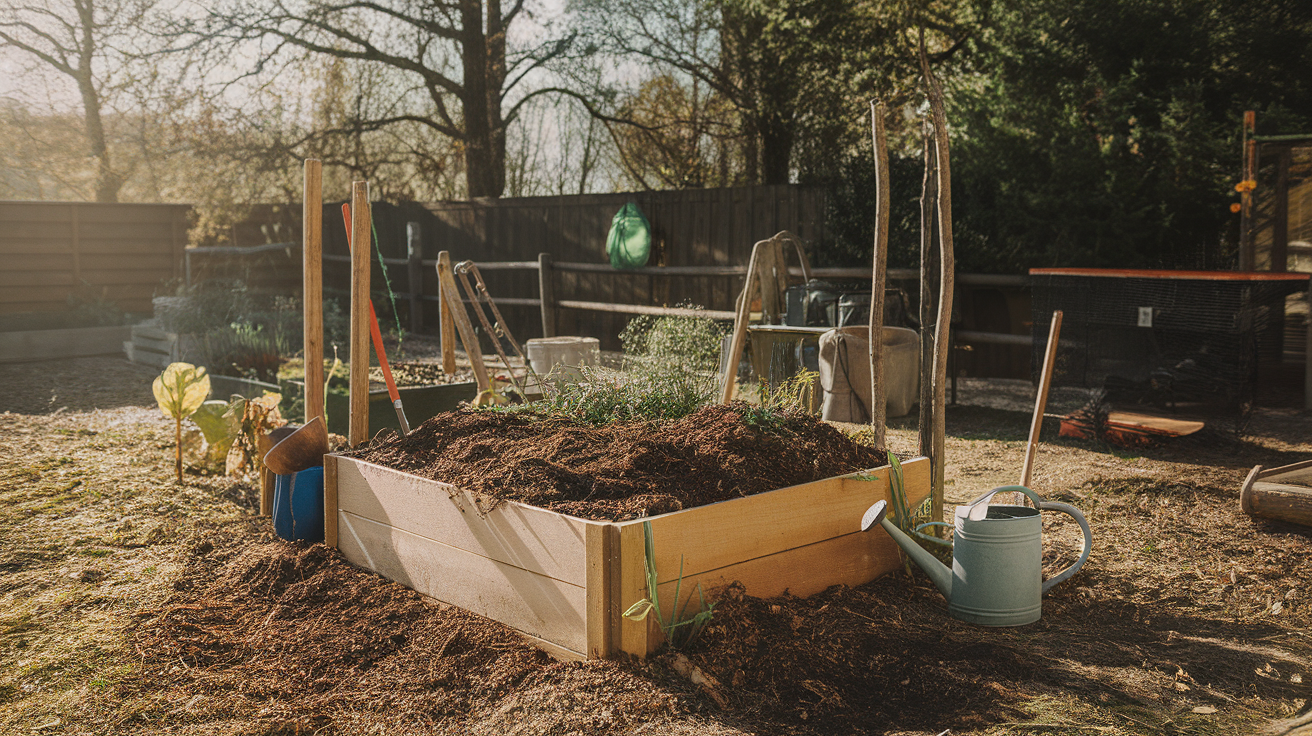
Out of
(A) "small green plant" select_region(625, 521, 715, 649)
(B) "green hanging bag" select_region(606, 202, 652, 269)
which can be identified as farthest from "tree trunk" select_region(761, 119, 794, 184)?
(A) "small green plant" select_region(625, 521, 715, 649)

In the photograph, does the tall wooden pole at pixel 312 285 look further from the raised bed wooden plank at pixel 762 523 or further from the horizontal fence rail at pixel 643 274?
the raised bed wooden plank at pixel 762 523

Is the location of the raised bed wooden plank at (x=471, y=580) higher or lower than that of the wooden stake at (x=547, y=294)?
lower

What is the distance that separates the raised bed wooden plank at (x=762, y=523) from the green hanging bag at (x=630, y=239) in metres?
7.27

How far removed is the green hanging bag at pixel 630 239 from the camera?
1030 cm

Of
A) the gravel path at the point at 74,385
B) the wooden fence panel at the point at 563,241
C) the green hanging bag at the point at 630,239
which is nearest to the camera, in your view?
the gravel path at the point at 74,385

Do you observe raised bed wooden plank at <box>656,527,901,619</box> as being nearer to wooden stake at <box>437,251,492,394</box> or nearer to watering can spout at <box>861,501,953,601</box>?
watering can spout at <box>861,501,953,601</box>

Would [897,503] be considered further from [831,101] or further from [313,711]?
[831,101]

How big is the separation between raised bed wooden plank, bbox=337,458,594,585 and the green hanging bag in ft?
23.2

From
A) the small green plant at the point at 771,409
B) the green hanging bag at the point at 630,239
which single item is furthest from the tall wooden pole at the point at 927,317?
the green hanging bag at the point at 630,239

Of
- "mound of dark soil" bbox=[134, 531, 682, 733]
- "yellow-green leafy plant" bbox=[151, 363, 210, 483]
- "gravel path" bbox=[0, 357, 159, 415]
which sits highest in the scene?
"yellow-green leafy plant" bbox=[151, 363, 210, 483]

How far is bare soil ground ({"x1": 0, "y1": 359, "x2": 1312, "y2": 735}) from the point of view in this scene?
238 cm

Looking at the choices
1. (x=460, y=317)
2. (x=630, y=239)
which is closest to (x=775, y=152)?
(x=630, y=239)

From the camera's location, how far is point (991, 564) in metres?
2.95

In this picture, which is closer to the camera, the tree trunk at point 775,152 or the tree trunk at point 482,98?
the tree trunk at point 775,152
